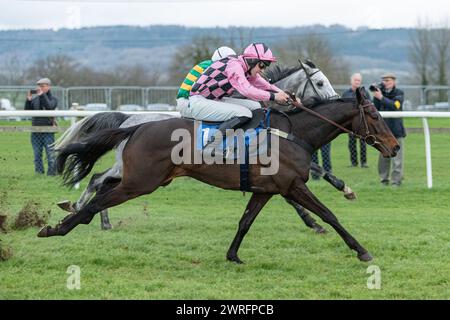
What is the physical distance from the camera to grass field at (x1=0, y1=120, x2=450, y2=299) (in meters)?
5.70

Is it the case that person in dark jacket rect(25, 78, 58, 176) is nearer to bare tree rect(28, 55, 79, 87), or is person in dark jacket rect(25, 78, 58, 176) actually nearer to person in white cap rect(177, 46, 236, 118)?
person in white cap rect(177, 46, 236, 118)

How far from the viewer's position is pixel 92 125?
8305 millimetres

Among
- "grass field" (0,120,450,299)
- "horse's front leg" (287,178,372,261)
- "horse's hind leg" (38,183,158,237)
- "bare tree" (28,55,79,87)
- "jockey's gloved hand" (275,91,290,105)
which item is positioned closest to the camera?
"grass field" (0,120,450,299)

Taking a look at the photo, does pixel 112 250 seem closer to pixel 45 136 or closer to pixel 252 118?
pixel 252 118

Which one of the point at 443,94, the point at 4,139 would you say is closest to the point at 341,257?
the point at 4,139

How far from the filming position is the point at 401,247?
7242 mm

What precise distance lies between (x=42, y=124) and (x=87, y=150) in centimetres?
583

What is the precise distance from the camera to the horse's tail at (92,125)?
8.18 m

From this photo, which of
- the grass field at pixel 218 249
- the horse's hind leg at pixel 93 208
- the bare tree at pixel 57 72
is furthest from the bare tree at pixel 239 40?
the horse's hind leg at pixel 93 208

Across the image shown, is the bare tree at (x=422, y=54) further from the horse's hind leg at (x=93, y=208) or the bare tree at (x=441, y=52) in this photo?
the horse's hind leg at (x=93, y=208)

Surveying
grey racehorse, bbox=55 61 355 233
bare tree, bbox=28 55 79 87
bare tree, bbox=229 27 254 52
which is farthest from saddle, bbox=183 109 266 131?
bare tree, bbox=28 55 79 87

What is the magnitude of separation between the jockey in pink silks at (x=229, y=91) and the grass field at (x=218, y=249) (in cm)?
124

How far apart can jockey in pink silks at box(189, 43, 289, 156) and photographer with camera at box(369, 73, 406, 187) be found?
5377mm

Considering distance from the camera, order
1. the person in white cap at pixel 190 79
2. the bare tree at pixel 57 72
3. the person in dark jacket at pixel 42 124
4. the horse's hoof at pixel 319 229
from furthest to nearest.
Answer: the bare tree at pixel 57 72, the person in dark jacket at pixel 42 124, the horse's hoof at pixel 319 229, the person in white cap at pixel 190 79
